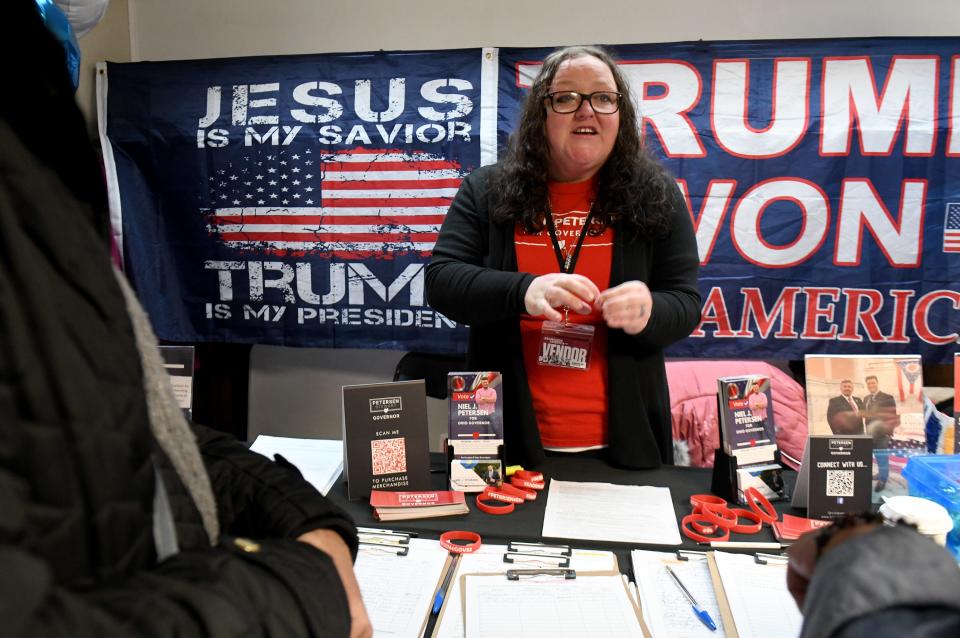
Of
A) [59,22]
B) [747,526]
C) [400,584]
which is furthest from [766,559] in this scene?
[59,22]

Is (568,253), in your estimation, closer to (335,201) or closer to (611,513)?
(611,513)

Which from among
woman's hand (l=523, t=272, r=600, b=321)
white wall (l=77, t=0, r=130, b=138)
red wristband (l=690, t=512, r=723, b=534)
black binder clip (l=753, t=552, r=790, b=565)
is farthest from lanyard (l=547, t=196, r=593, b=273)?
white wall (l=77, t=0, r=130, b=138)

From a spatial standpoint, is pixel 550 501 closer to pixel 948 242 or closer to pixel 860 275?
pixel 860 275

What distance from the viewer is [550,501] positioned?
1.36m

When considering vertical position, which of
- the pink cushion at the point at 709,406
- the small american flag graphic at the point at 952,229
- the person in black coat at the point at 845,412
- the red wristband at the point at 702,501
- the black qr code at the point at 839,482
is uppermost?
the small american flag graphic at the point at 952,229

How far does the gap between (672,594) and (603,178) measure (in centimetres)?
109

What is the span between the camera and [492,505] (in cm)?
137

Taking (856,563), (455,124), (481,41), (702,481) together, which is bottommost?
(702,481)

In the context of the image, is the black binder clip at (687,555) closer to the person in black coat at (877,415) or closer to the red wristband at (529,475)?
the red wristband at (529,475)

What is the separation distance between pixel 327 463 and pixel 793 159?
2.33m

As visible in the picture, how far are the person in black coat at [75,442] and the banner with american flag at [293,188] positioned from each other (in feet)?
8.63

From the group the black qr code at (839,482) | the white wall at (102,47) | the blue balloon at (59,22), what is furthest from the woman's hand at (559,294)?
the white wall at (102,47)

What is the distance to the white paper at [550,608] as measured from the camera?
936mm

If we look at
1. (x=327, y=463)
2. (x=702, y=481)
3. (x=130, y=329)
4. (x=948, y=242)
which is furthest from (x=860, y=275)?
(x=130, y=329)
